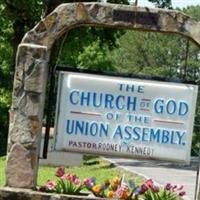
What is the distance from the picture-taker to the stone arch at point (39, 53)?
7516 millimetres

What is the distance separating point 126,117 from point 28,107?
108 centimetres

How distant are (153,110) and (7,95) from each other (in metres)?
25.5

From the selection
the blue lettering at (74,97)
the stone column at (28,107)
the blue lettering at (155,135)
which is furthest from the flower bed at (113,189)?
the blue lettering at (74,97)

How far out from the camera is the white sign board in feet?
24.9

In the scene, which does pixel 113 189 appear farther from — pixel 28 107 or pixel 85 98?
pixel 28 107

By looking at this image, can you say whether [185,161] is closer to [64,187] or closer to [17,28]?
[64,187]

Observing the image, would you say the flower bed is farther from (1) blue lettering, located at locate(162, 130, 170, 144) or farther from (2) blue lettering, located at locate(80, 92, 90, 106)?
(2) blue lettering, located at locate(80, 92, 90, 106)

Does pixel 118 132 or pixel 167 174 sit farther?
pixel 167 174

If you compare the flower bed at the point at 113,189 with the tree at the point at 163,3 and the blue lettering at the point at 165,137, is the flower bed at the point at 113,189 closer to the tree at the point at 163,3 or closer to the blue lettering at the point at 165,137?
the blue lettering at the point at 165,137

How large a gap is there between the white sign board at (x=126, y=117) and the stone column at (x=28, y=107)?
243 millimetres

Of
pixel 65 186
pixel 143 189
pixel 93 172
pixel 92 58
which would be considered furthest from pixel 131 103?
pixel 92 58

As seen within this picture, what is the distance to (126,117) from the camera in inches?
299

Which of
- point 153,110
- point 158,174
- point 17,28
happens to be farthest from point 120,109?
point 17,28

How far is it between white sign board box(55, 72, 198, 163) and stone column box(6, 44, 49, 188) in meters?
0.24
